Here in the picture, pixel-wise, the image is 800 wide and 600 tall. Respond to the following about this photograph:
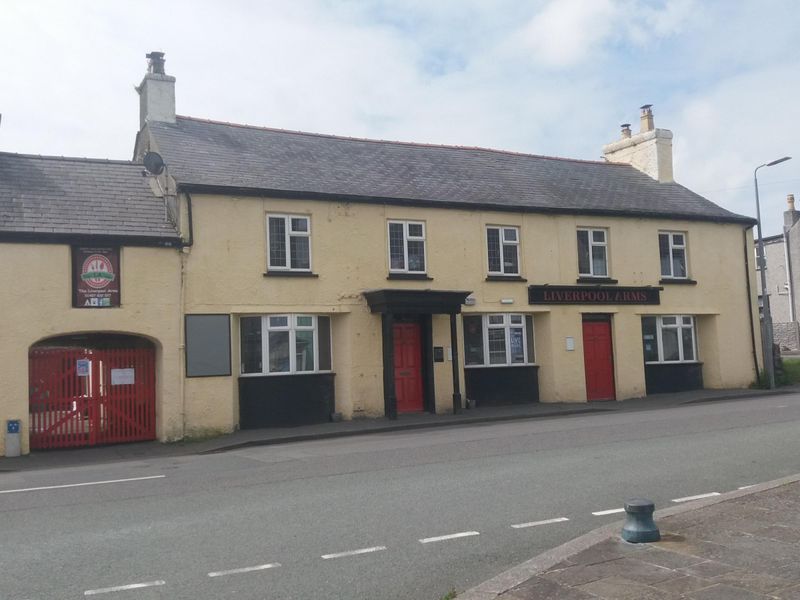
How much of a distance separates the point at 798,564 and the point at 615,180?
71.9ft

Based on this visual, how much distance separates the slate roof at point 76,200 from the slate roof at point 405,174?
1.09 metres

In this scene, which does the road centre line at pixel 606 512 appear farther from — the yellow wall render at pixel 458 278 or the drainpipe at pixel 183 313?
the yellow wall render at pixel 458 278

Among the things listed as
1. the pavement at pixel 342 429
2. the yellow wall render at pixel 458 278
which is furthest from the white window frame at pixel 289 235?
the pavement at pixel 342 429

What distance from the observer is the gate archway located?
54.1 ft

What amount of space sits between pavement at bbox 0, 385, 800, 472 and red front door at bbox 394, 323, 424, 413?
1.81 feet

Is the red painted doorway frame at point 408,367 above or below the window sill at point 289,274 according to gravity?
below

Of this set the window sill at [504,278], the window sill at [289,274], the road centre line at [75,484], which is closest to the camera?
the road centre line at [75,484]

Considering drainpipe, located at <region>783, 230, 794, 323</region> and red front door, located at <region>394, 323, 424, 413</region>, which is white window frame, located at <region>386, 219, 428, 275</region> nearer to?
red front door, located at <region>394, 323, 424, 413</region>

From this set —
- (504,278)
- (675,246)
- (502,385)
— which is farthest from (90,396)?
(675,246)

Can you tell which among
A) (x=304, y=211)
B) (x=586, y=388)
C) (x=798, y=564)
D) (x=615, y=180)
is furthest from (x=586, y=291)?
(x=798, y=564)

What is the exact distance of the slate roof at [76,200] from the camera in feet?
55.0

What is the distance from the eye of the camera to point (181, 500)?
9.79 meters

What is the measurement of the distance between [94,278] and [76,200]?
2126 millimetres

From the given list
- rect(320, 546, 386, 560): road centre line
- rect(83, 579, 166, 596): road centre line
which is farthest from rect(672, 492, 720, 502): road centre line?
rect(83, 579, 166, 596): road centre line
